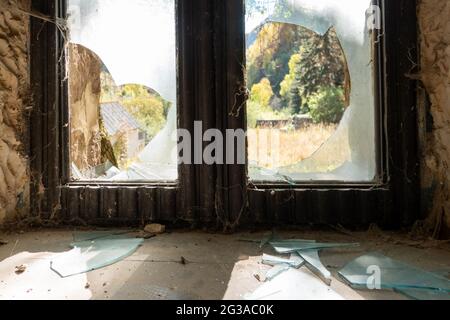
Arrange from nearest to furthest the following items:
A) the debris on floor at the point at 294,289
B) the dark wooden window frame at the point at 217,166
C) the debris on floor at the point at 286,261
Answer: the debris on floor at the point at 294,289, the debris on floor at the point at 286,261, the dark wooden window frame at the point at 217,166

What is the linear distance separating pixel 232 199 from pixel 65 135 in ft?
3.53

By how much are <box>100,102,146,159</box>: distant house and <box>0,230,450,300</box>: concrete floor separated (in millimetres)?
623

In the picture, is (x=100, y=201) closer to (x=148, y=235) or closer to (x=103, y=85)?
(x=148, y=235)

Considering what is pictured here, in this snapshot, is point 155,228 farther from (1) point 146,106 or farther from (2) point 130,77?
(2) point 130,77

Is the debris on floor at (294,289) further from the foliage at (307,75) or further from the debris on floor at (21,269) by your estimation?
the foliage at (307,75)

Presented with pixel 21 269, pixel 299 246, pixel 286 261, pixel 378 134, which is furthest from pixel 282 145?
pixel 21 269

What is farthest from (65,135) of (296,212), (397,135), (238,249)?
(397,135)

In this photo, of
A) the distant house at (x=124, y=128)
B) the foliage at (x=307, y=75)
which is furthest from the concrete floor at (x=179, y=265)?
the foliage at (x=307, y=75)

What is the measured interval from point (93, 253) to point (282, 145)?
1238 millimetres

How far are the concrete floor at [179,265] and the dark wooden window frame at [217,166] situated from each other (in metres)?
0.13

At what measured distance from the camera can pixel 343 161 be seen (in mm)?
1810

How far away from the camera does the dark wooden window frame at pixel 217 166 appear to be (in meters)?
1.61

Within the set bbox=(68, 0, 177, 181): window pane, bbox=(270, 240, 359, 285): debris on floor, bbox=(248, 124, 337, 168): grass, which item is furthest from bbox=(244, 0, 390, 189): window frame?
bbox=(68, 0, 177, 181): window pane

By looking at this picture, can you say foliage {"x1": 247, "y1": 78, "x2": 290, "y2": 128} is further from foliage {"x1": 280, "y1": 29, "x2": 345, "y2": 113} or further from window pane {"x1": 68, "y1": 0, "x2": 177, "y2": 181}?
foliage {"x1": 280, "y1": 29, "x2": 345, "y2": 113}
